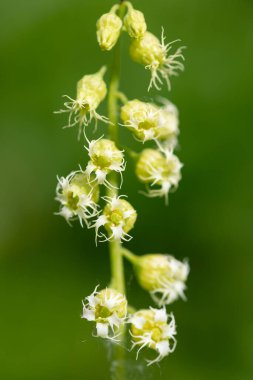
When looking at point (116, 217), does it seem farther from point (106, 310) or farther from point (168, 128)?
point (168, 128)

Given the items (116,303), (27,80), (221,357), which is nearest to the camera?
(116,303)

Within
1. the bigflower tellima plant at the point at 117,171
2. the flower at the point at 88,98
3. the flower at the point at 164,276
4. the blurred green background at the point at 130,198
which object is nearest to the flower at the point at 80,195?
the bigflower tellima plant at the point at 117,171

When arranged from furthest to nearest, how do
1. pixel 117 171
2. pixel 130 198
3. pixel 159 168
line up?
pixel 130 198 → pixel 159 168 → pixel 117 171

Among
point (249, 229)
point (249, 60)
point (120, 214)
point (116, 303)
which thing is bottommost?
point (116, 303)

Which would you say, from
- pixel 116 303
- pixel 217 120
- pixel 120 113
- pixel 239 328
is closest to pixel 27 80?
pixel 217 120

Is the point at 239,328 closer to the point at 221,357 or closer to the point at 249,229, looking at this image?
the point at 221,357

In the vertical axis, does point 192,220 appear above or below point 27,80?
below

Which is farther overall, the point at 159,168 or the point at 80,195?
the point at 159,168

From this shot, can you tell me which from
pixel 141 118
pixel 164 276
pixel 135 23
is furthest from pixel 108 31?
pixel 164 276

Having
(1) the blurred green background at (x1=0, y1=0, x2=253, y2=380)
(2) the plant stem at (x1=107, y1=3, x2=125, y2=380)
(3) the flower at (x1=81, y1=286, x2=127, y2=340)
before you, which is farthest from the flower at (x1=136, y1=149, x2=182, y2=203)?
(1) the blurred green background at (x1=0, y1=0, x2=253, y2=380)
